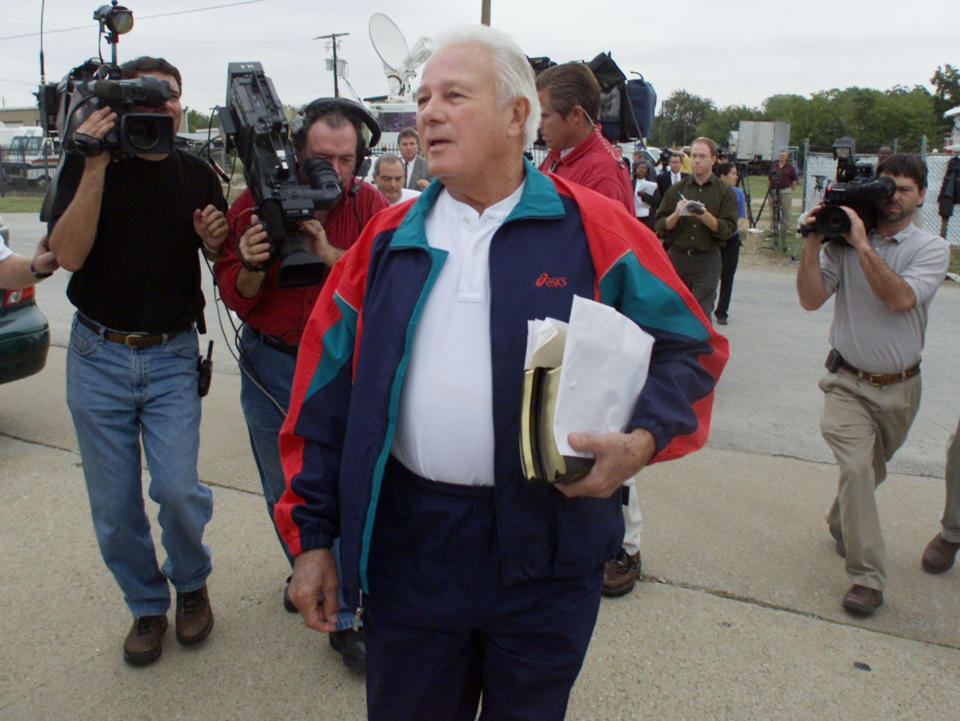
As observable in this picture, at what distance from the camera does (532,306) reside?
1.65m

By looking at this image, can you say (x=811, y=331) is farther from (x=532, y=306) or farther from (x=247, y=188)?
(x=532, y=306)

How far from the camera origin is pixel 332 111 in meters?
2.82

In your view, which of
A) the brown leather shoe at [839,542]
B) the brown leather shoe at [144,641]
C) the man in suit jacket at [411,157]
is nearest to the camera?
the brown leather shoe at [144,641]

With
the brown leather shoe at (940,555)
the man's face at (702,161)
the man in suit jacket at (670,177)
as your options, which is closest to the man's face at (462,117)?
the brown leather shoe at (940,555)

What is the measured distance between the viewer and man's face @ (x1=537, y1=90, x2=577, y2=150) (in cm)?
337

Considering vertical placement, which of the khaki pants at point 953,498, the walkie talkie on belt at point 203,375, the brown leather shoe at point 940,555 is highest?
the walkie talkie on belt at point 203,375

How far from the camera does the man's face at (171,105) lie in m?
2.68

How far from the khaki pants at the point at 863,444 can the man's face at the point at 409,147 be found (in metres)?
5.43

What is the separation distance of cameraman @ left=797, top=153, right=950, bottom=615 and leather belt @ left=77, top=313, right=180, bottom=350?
2.58 metres

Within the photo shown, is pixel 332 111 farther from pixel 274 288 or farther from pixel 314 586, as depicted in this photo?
pixel 314 586

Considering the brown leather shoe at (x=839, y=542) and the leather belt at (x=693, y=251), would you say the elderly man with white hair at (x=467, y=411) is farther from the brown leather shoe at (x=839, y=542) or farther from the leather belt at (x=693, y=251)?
the leather belt at (x=693, y=251)

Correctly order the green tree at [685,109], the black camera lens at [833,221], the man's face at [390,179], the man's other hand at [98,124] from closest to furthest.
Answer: the man's other hand at [98,124], the black camera lens at [833,221], the man's face at [390,179], the green tree at [685,109]

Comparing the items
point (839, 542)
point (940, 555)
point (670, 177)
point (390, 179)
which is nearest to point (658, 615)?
point (839, 542)

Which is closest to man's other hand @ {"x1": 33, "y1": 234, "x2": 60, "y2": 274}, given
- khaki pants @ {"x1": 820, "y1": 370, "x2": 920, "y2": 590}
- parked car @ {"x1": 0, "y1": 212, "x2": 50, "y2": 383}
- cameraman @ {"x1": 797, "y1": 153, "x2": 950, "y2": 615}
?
parked car @ {"x1": 0, "y1": 212, "x2": 50, "y2": 383}
